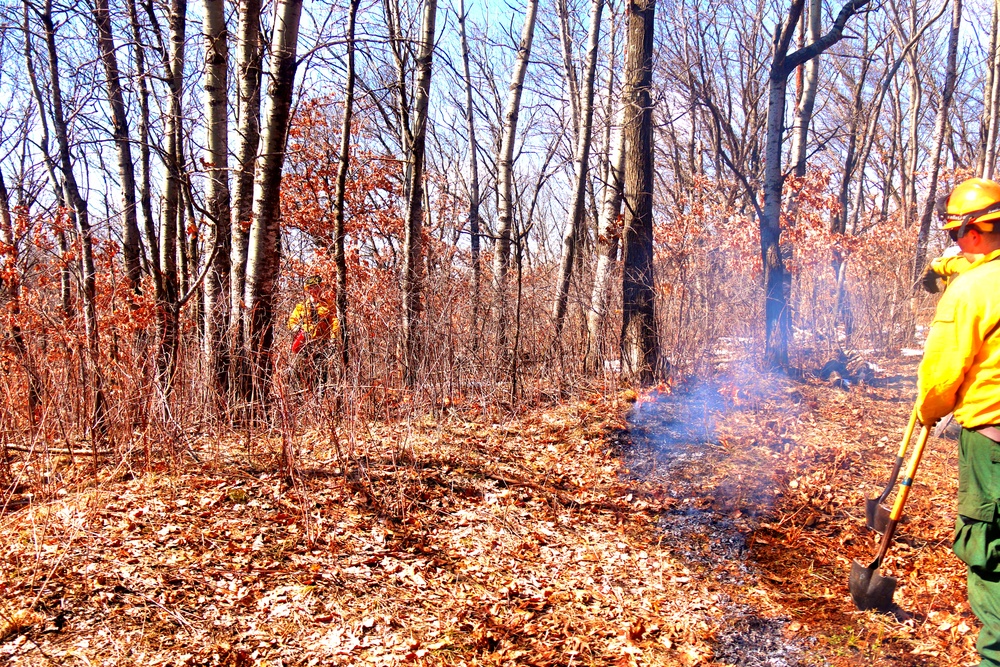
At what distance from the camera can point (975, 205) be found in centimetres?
292

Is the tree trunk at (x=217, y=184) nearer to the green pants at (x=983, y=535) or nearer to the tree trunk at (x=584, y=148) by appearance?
the tree trunk at (x=584, y=148)

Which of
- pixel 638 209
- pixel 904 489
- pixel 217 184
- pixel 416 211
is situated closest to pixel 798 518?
pixel 904 489

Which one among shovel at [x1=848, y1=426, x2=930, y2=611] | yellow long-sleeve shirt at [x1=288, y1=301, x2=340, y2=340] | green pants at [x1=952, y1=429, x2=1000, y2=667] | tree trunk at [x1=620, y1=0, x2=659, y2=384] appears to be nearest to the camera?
green pants at [x1=952, y1=429, x2=1000, y2=667]

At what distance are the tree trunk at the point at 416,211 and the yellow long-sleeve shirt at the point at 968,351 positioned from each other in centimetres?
444

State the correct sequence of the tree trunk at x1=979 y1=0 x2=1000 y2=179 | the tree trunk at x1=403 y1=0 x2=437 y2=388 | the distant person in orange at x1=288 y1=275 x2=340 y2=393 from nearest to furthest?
the distant person in orange at x1=288 y1=275 x2=340 y2=393 < the tree trunk at x1=403 y1=0 x2=437 y2=388 < the tree trunk at x1=979 y1=0 x2=1000 y2=179

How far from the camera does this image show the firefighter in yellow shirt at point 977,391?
2658 mm

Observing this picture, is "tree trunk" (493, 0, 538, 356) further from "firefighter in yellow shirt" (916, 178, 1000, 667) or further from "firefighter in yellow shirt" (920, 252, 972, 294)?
"firefighter in yellow shirt" (916, 178, 1000, 667)

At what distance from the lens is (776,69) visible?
8.23 meters

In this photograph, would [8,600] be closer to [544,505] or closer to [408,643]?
[408,643]

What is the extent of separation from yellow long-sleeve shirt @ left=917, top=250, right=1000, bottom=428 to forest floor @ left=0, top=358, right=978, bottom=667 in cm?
154

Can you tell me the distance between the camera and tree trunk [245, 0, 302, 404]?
5.38 metres

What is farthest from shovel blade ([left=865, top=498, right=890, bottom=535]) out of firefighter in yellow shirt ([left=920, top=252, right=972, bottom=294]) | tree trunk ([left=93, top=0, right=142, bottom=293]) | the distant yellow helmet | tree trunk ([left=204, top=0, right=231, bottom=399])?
tree trunk ([left=93, top=0, right=142, bottom=293])

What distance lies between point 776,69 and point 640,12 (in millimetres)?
2061

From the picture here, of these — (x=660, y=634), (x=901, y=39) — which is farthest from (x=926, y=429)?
(x=901, y=39)
